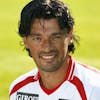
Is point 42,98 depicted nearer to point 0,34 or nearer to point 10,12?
point 0,34

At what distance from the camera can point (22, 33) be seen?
238 inches

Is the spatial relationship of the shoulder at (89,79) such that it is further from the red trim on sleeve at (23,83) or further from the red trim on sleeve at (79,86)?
the red trim on sleeve at (23,83)

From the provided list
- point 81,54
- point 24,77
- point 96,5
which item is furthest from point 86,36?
point 24,77

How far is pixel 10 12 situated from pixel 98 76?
24.5 feet

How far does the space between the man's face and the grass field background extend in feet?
11.6

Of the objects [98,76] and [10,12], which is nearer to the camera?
[98,76]

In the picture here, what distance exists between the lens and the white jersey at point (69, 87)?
562cm

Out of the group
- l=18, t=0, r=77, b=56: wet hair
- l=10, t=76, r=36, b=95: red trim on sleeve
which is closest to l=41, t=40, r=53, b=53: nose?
l=18, t=0, r=77, b=56: wet hair

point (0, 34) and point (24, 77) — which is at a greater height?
point (24, 77)

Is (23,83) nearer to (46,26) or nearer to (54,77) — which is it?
(54,77)

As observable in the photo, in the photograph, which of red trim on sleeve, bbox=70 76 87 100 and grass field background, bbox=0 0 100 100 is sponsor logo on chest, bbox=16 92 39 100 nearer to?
red trim on sleeve, bbox=70 76 87 100

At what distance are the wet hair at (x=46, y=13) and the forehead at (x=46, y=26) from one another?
34 millimetres

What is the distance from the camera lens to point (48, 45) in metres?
5.57

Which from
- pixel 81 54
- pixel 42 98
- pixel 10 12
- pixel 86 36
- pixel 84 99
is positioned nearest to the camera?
pixel 84 99
